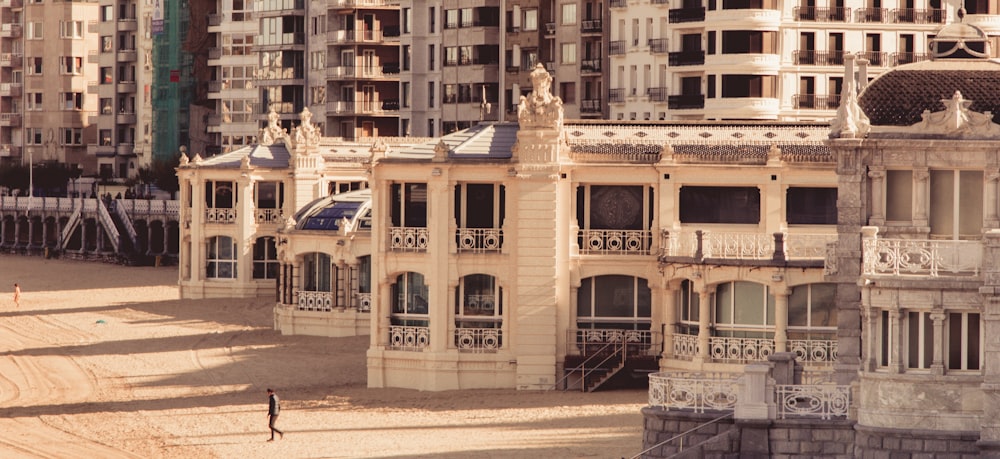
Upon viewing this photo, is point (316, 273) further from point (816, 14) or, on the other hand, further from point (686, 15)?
point (816, 14)

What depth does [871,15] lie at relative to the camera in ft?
315

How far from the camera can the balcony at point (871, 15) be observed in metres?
95.9

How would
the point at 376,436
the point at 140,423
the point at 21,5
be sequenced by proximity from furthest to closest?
the point at 21,5
the point at 140,423
the point at 376,436

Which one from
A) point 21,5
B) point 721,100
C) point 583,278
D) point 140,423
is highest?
point 21,5

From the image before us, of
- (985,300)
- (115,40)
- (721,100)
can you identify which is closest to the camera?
(985,300)

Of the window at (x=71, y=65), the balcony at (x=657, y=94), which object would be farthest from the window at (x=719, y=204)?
the window at (x=71, y=65)

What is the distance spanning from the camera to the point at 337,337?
80.8 metres

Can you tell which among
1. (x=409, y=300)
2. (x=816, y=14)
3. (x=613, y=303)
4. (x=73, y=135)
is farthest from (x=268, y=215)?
(x=73, y=135)

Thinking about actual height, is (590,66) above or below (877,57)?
above

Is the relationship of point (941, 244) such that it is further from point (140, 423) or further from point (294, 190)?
point (294, 190)

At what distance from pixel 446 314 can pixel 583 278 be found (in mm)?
3919

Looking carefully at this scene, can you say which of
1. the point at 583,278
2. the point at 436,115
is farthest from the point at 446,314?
the point at 436,115

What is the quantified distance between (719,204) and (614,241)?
10.0 ft

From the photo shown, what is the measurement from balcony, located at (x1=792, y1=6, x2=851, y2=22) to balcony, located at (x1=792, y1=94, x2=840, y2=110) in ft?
10.5
